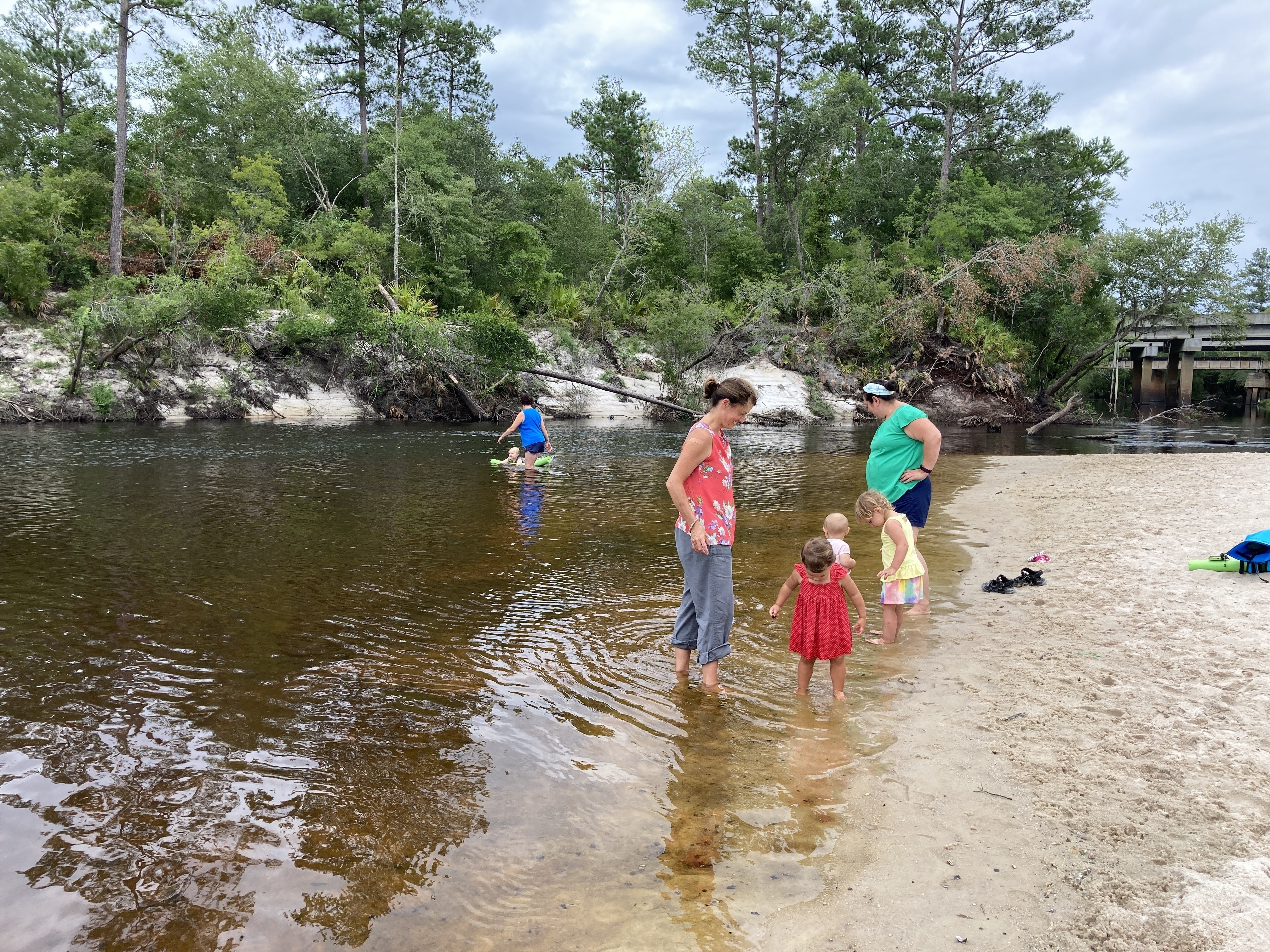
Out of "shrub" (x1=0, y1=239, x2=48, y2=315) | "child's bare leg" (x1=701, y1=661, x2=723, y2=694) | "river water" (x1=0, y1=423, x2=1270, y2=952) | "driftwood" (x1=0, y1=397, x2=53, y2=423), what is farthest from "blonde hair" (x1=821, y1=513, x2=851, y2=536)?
"shrub" (x1=0, y1=239, x2=48, y2=315)

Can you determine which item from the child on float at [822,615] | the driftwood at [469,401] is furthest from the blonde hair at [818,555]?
the driftwood at [469,401]

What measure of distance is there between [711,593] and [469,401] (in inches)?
1066

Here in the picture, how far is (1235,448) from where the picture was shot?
77.0ft

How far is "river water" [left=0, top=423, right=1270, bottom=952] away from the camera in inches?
114

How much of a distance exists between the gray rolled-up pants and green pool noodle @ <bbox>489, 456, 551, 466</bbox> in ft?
36.4

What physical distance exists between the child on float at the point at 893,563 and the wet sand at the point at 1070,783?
254 millimetres

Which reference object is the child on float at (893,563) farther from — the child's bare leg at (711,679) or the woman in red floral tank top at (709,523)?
the child's bare leg at (711,679)

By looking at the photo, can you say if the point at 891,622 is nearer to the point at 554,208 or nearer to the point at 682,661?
the point at 682,661

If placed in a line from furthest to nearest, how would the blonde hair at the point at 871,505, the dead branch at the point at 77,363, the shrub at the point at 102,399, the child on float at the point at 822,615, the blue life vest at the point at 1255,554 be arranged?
the shrub at the point at 102,399
the dead branch at the point at 77,363
the blue life vest at the point at 1255,554
the blonde hair at the point at 871,505
the child on float at the point at 822,615

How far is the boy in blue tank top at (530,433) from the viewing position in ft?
51.0

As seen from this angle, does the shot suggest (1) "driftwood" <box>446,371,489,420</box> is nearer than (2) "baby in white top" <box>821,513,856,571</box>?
No

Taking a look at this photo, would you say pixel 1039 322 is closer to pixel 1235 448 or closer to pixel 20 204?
pixel 1235 448

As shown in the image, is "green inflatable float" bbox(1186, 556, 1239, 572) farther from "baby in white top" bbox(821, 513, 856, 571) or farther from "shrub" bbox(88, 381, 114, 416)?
"shrub" bbox(88, 381, 114, 416)

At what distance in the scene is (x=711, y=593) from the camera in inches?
191
